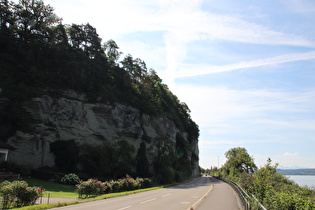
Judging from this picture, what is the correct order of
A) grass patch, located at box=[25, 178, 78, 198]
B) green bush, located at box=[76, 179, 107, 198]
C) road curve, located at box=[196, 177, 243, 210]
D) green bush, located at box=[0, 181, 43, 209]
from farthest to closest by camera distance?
grass patch, located at box=[25, 178, 78, 198], green bush, located at box=[76, 179, 107, 198], road curve, located at box=[196, 177, 243, 210], green bush, located at box=[0, 181, 43, 209]

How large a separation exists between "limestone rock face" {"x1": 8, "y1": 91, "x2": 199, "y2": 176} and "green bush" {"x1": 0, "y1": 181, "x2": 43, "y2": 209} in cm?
2384

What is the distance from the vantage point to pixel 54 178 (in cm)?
3338

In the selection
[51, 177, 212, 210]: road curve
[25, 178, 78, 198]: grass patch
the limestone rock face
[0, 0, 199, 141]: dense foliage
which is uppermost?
[0, 0, 199, 141]: dense foliage

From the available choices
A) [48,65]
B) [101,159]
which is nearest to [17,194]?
[101,159]

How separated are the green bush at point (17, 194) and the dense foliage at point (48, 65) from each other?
25.1m

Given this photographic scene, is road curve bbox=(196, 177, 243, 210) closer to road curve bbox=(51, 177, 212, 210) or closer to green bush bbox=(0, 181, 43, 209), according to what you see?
road curve bbox=(51, 177, 212, 210)

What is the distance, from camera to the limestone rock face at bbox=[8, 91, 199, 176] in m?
37.2

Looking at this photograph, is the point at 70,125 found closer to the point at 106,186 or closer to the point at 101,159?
the point at 101,159

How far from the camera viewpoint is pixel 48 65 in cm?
4725

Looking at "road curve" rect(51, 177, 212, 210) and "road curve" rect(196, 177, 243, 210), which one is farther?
"road curve" rect(196, 177, 243, 210)

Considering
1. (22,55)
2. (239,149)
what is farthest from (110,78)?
(239,149)

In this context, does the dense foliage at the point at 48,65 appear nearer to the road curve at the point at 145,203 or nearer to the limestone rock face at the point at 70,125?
the limestone rock face at the point at 70,125

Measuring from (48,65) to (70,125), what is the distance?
13493 millimetres

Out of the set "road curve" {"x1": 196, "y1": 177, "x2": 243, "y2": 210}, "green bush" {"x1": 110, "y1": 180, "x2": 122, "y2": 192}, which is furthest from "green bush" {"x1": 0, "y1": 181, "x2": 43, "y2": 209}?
"green bush" {"x1": 110, "y1": 180, "x2": 122, "y2": 192}
